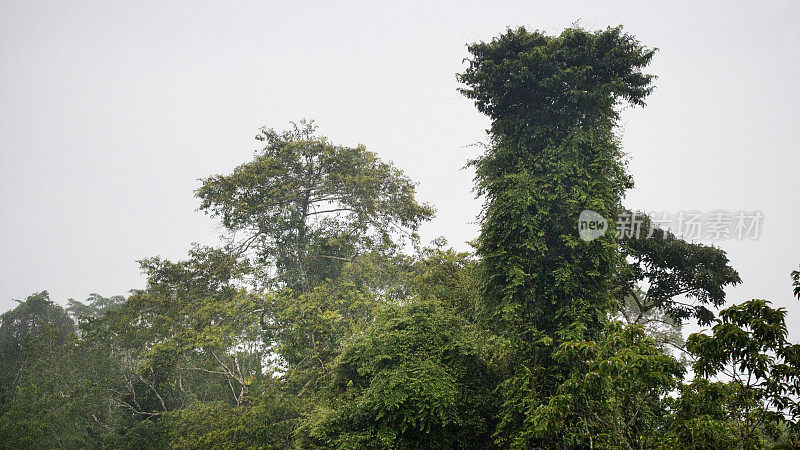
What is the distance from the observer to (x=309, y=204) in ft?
59.9

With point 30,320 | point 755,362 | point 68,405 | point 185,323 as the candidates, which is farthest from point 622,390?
point 30,320

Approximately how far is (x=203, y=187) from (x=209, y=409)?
823 centimetres

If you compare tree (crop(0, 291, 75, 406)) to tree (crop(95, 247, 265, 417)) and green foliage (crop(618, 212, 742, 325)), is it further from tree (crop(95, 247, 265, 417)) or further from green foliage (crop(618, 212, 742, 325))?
green foliage (crop(618, 212, 742, 325))

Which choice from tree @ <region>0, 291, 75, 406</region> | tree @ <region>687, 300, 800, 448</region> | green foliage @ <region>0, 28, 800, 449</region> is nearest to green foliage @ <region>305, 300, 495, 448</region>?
green foliage @ <region>0, 28, 800, 449</region>

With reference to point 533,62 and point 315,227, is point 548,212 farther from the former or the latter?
point 315,227

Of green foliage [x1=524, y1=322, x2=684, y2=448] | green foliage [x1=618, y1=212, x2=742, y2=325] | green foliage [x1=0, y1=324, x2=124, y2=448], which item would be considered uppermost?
green foliage [x1=618, y1=212, x2=742, y2=325]

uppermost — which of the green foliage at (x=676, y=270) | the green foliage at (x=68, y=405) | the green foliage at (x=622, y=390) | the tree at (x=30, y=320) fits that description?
the green foliage at (x=676, y=270)

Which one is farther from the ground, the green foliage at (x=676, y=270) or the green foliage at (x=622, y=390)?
the green foliage at (x=676, y=270)

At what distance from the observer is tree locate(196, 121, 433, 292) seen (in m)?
17.1

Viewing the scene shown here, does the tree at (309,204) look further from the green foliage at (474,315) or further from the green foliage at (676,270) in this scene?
the green foliage at (676,270)

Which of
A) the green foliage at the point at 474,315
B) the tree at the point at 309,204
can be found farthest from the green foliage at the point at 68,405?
the tree at the point at 309,204

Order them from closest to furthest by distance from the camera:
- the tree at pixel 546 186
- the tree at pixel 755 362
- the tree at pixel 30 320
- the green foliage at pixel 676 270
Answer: the tree at pixel 755 362 < the tree at pixel 546 186 < the green foliage at pixel 676 270 < the tree at pixel 30 320

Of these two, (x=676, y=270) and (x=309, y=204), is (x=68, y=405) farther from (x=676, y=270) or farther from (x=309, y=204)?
(x=676, y=270)

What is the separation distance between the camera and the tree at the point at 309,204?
17.1m
